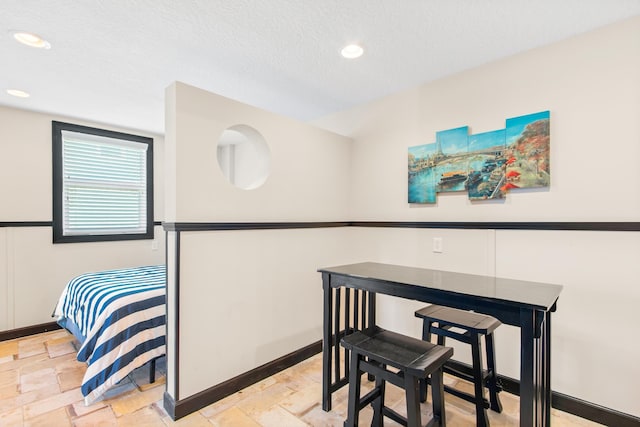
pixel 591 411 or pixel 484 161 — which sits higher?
pixel 484 161

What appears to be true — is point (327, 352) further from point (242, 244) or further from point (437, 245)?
point (437, 245)

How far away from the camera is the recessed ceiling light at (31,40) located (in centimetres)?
198

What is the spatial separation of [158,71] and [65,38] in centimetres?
58

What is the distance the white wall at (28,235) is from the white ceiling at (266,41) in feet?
1.62

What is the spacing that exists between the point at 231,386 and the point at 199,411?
0.83ft

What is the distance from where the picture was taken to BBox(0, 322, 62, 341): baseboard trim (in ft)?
10.7

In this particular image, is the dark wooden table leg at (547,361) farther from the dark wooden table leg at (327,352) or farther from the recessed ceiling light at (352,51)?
the recessed ceiling light at (352,51)

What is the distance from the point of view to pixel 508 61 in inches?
91.8

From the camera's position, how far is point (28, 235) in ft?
11.2

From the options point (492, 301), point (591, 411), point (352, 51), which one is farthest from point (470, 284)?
point (352, 51)

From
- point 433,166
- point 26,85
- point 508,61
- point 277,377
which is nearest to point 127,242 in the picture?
point 26,85

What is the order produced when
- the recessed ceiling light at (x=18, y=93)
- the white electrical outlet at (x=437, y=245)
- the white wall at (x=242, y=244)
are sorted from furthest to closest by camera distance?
the recessed ceiling light at (x=18, y=93) → the white electrical outlet at (x=437, y=245) → the white wall at (x=242, y=244)

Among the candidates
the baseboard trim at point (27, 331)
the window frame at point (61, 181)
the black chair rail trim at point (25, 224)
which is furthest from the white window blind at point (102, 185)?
the baseboard trim at point (27, 331)

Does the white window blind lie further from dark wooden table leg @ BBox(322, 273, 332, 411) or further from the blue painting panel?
the blue painting panel
